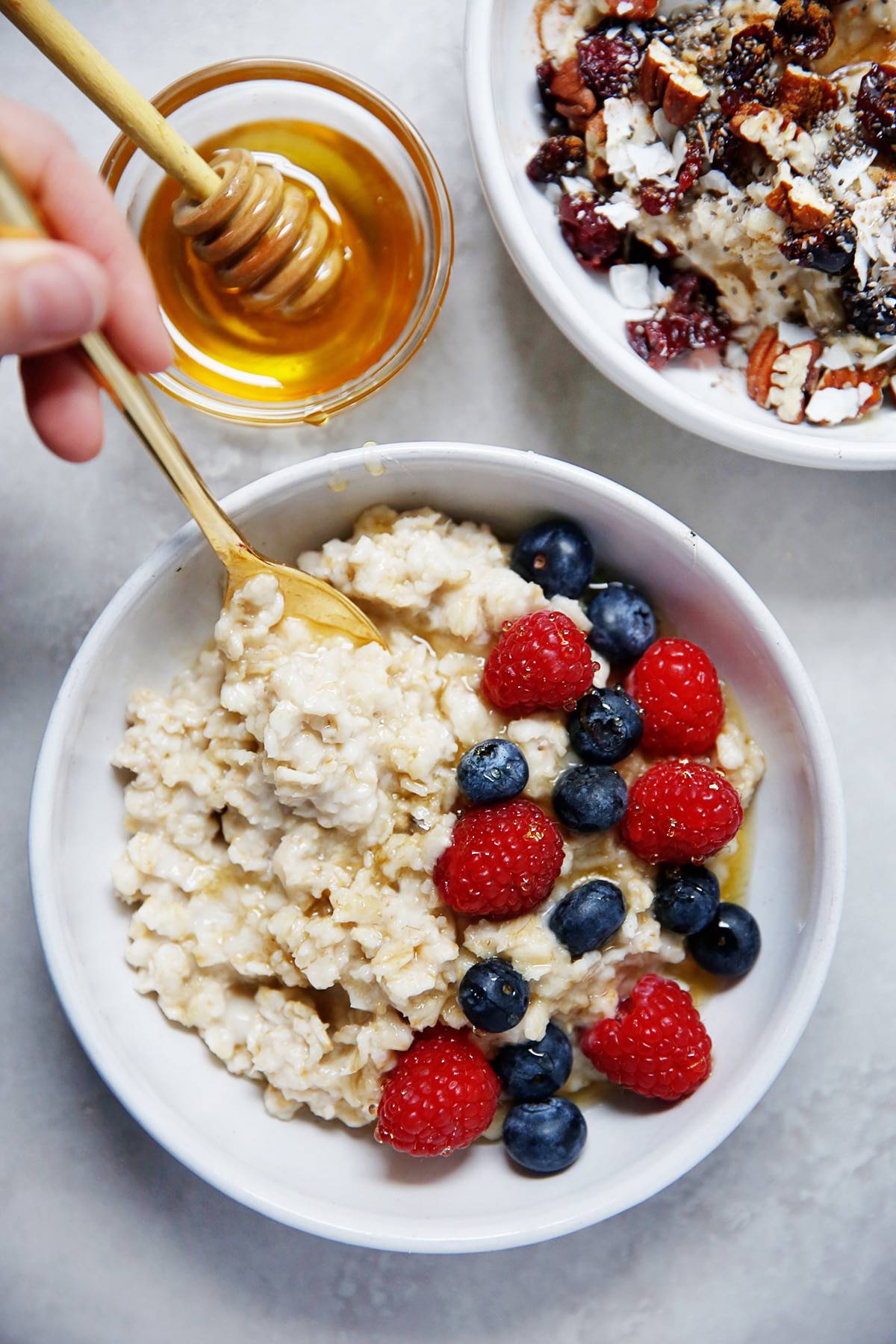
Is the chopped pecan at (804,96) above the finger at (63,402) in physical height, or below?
below

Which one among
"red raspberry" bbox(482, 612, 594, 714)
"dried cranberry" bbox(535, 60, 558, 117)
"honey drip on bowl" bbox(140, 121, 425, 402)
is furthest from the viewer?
"honey drip on bowl" bbox(140, 121, 425, 402)

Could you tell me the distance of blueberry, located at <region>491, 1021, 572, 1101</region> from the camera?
135cm

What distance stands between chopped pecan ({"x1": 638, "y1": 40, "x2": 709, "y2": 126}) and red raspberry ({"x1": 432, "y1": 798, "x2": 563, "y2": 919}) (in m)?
0.92

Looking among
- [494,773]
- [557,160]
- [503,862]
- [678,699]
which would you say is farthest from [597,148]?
[503,862]

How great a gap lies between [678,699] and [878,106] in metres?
0.82

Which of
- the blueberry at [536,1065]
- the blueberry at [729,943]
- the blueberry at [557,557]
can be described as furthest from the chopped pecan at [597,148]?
the blueberry at [536,1065]

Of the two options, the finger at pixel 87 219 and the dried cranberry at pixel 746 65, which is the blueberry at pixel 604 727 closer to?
the finger at pixel 87 219

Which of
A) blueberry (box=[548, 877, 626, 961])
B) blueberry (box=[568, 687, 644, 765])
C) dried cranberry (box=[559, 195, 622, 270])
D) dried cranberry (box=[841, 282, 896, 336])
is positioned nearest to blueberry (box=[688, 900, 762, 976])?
blueberry (box=[548, 877, 626, 961])

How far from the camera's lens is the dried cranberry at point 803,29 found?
144cm

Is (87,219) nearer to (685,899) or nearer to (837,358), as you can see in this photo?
(837,358)

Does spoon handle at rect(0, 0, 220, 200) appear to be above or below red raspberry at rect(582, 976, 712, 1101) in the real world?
above

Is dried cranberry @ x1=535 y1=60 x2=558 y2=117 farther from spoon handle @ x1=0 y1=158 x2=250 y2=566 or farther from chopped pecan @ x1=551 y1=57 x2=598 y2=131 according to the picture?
spoon handle @ x1=0 y1=158 x2=250 y2=566

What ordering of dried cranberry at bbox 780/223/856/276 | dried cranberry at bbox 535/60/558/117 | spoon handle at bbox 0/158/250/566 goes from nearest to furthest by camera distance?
spoon handle at bbox 0/158/250/566 < dried cranberry at bbox 780/223/856/276 < dried cranberry at bbox 535/60/558/117

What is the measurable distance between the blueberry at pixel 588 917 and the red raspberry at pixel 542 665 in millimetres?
226
